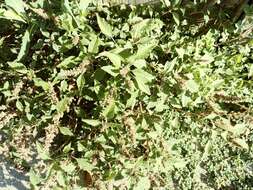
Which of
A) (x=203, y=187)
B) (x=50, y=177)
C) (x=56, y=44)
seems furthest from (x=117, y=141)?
(x=203, y=187)

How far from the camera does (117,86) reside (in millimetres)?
2336

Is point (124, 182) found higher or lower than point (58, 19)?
lower

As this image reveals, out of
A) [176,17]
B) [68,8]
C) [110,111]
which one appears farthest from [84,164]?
[176,17]

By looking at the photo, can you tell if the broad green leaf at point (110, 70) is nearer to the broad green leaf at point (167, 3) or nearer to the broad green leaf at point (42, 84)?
the broad green leaf at point (42, 84)

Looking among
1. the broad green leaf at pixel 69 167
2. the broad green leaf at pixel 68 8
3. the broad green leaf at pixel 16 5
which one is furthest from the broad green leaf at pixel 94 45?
the broad green leaf at pixel 69 167

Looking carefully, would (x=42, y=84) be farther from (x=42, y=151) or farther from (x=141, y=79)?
(x=141, y=79)

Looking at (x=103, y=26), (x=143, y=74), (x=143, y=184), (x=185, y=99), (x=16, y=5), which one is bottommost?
(x=143, y=184)

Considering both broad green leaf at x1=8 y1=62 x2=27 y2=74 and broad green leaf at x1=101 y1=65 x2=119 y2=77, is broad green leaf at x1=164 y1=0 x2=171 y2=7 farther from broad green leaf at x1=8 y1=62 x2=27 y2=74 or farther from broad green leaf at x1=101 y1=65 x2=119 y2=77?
broad green leaf at x1=8 y1=62 x2=27 y2=74

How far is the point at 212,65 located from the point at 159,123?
53 cm

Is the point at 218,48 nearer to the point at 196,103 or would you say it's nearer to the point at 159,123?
the point at 196,103

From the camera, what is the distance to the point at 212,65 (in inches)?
108

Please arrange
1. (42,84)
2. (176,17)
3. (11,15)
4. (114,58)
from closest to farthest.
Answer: (114,58) < (11,15) < (42,84) < (176,17)

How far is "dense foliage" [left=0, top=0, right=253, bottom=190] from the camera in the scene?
228cm

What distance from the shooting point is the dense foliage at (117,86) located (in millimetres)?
2277
